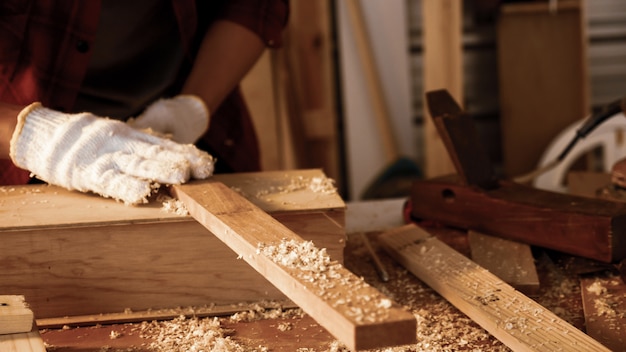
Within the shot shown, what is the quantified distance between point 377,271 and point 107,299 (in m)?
0.49

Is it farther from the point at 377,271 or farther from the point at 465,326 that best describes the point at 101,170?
the point at 465,326

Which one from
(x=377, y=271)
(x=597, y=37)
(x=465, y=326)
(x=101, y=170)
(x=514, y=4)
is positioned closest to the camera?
(x=465, y=326)

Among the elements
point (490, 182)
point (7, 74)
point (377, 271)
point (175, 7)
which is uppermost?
point (175, 7)

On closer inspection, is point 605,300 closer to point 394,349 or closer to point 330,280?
point 394,349

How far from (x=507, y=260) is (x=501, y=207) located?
130 millimetres

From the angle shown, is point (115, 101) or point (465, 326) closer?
point (465, 326)

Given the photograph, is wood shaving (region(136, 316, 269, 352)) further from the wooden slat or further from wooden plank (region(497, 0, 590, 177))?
wooden plank (region(497, 0, 590, 177))

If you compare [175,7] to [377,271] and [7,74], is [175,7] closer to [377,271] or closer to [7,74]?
[7,74]

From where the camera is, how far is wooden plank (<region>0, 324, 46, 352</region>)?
99cm

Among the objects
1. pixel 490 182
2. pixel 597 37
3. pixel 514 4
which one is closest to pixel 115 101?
pixel 490 182

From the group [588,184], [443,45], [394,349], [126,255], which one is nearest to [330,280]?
[394,349]

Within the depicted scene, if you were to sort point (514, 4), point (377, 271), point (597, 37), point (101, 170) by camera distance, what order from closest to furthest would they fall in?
point (101, 170), point (377, 271), point (514, 4), point (597, 37)

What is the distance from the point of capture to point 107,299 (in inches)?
48.2

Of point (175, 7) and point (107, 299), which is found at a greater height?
point (175, 7)
